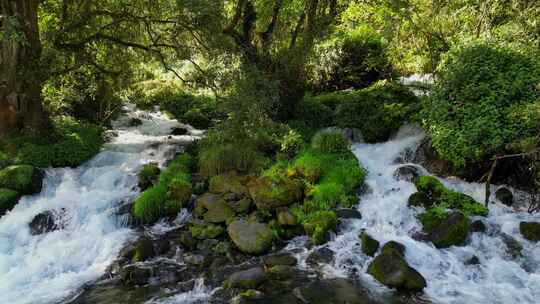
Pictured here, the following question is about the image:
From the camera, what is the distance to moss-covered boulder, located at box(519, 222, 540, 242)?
759 cm

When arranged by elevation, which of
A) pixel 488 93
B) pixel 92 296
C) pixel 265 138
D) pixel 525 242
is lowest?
pixel 92 296

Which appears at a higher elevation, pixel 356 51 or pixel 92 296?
pixel 356 51

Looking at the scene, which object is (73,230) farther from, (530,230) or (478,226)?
(530,230)

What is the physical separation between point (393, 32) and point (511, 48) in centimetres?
446

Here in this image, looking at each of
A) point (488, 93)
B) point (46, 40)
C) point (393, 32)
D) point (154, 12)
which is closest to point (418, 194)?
point (488, 93)

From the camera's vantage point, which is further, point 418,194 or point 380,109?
point 380,109

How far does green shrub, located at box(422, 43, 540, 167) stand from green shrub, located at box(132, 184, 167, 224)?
20.8ft

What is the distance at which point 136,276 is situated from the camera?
24.2ft

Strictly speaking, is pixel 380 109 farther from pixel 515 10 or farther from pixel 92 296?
pixel 92 296

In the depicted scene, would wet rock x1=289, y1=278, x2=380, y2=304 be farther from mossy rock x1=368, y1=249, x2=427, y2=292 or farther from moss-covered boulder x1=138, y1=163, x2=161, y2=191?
moss-covered boulder x1=138, y1=163, x2=161, y2=191

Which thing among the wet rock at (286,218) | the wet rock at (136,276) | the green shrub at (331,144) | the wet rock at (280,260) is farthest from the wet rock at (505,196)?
the wet rock at (136,276)

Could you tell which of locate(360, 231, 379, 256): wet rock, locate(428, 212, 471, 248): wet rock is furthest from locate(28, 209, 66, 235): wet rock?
locate(428, 212, 471, 248): wet rock

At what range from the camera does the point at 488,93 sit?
927 centimetres

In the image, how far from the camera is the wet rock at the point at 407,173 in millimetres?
10000
